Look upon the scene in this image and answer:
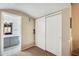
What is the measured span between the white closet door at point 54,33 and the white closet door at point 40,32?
5 cm

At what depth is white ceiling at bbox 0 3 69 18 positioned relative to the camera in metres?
1.05

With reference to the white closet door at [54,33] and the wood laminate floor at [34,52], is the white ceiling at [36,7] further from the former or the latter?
the wood laminate floor at [34,52]

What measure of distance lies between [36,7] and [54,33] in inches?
14.0

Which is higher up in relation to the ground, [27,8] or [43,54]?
[27,8]

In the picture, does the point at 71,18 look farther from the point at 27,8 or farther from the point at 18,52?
the point at 18,52

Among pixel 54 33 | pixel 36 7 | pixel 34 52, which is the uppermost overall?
pixel 36 7

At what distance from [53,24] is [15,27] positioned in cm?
43

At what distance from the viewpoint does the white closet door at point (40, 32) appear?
1107mm

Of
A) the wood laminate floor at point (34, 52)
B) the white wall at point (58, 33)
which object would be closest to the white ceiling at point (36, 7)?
the white wall at point (58, 33)

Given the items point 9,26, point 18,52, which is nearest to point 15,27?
point 9,26

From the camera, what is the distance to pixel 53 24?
107 centimetres

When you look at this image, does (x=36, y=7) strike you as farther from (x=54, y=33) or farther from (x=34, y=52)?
(x=34, y=52)

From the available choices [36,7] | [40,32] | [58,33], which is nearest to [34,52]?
[40,32]

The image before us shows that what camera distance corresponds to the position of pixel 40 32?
1.11 m
